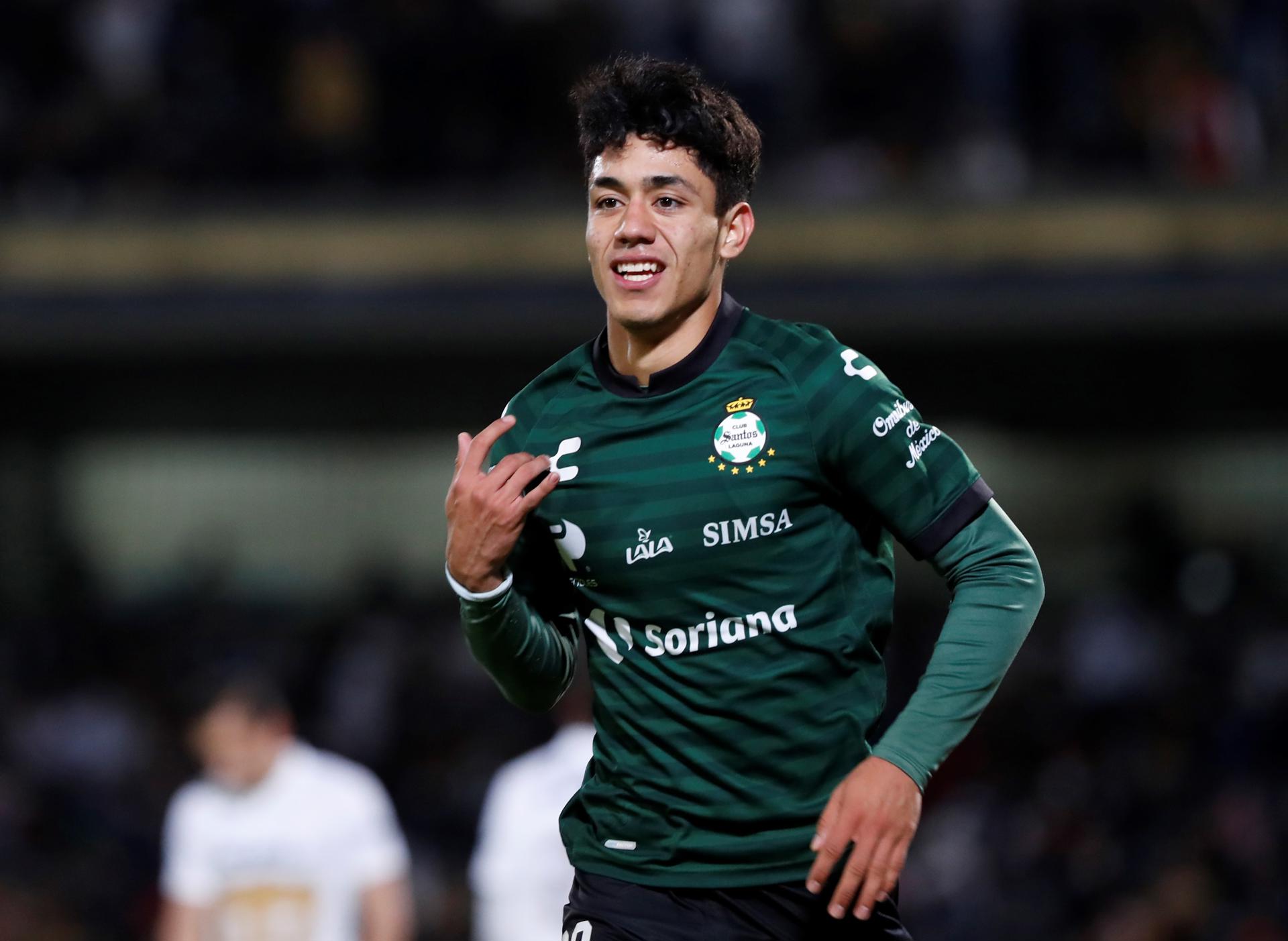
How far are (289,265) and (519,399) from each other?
9429 mm

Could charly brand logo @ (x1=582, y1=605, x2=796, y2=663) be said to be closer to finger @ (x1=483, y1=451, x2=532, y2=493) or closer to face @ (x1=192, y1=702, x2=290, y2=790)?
finger @ (x1=483, y1=451, x2=532, y2=493)

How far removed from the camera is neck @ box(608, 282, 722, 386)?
10.2ft

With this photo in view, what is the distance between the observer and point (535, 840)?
18.7 ft

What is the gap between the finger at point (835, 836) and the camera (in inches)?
104

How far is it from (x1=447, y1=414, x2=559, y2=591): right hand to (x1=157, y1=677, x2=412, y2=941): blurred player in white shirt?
9.94ft

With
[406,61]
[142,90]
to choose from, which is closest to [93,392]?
[142,90]

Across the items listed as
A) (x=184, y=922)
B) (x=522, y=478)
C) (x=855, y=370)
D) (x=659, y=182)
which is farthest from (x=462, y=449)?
(x=184, y=922)

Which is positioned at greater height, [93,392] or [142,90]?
[142,90]

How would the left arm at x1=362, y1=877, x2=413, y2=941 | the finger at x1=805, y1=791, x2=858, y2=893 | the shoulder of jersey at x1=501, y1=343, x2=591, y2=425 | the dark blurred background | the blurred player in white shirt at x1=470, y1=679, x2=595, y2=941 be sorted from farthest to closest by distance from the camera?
1. the dark blurred background
2. the left arm at x1=362, y1=877, x2=413, y2=941
3. the blurred player in white shirt at x1=470, y1=679, x2=595, y2=941
4. the shoulder of jersey at x1=501, y1=343, x2=591, y2=425
5. the finger at x1=805, y1=791, x2=858, y2=893

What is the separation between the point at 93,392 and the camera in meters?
15.2

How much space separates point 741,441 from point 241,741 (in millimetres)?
3379

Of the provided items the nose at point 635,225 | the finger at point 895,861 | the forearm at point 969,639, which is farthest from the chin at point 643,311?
the finger at point 895,861

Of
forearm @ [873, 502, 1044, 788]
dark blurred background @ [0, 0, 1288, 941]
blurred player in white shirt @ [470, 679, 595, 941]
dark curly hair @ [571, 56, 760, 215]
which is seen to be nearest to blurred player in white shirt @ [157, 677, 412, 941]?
blurred player in white shirt @ [470, 679, 595, 941]

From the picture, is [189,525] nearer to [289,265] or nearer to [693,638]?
[289,265]
